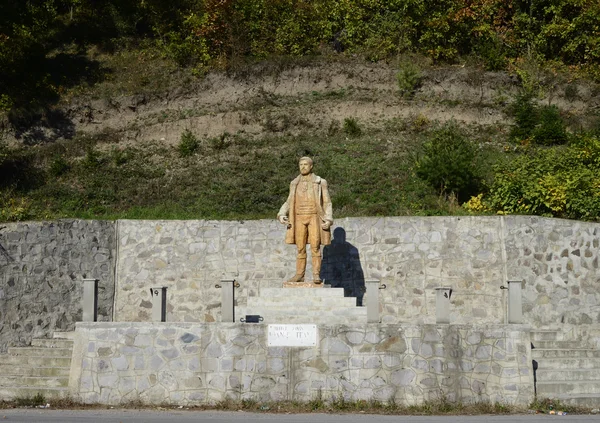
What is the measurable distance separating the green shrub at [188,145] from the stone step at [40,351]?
1460 cm

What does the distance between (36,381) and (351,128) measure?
18.6 meters

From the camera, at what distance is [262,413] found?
13.9 meters

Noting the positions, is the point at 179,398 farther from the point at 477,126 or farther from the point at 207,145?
the point at 477,126

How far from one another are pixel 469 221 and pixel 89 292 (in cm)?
875

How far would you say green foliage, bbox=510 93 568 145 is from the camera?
2986 centimetres

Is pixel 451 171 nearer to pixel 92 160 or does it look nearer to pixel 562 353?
pixel 562 353

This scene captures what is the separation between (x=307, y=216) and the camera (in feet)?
54.4

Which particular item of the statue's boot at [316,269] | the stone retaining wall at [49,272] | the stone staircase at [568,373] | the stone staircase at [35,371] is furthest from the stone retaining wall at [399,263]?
the stone staircase at [35,371]

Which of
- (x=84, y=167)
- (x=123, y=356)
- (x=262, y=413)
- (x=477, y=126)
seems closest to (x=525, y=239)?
(x=262, y=413)

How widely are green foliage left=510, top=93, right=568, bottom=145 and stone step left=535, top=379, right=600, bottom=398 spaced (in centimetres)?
1614

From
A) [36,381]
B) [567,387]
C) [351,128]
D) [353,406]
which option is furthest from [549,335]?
[351,128]

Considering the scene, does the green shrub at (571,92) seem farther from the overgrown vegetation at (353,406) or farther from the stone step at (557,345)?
the overgrown vegetation at (353,406)

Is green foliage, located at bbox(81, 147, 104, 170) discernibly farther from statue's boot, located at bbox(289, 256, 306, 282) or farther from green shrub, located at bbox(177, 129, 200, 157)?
statue's boot, located at bbox(289, 256, 306, 282)

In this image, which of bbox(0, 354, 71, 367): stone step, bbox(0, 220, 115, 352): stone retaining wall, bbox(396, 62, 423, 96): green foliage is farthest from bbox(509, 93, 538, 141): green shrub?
bbox(0, 354, 71, 367): stone step
